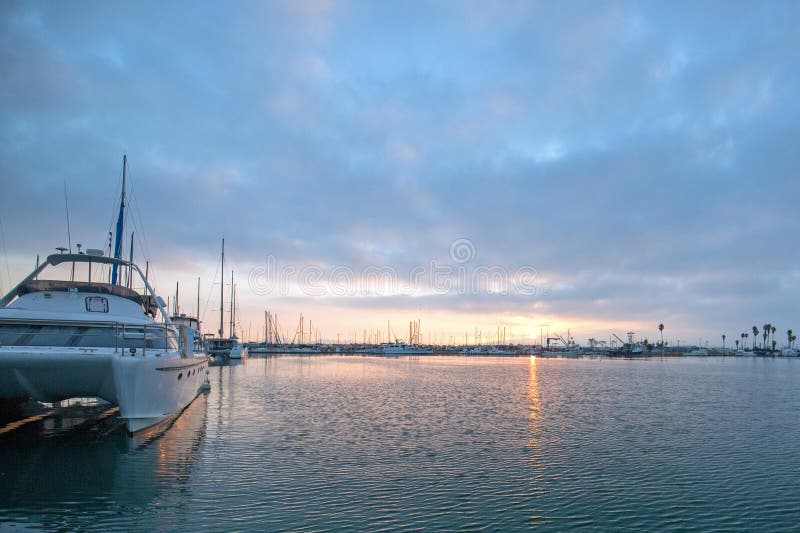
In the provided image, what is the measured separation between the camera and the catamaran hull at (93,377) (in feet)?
50.2

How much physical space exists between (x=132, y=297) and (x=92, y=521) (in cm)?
1403

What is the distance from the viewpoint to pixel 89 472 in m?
13.6

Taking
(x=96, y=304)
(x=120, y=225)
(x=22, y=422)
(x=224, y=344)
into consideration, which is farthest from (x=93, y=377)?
(x=224, y=344)

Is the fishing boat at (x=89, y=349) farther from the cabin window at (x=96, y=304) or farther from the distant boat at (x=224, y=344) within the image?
the distant boat at (x=224, y=344)

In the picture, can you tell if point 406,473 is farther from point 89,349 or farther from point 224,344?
point 224,344

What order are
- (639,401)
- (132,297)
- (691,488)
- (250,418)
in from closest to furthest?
(691,488)
(132,297)
(250,418)
(639,401)

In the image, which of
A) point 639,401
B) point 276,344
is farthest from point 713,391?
point 276,344

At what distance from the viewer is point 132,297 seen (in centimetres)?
2253

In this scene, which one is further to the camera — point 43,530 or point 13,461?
point 13,461

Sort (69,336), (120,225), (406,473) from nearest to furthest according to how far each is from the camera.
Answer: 1. (406,473)
2. (69,336)
3. (120,225)

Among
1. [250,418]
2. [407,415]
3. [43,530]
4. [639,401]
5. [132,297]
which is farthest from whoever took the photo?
[639,401]

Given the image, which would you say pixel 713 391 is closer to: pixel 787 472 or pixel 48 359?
pixel 787 472

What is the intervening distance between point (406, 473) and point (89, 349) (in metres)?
10.7

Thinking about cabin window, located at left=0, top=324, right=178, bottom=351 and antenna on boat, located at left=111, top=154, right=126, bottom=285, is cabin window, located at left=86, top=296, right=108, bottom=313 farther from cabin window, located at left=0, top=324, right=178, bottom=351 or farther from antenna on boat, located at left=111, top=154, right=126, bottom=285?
antenna on boat, located at left=111, top=154, right=126, bottom=285
